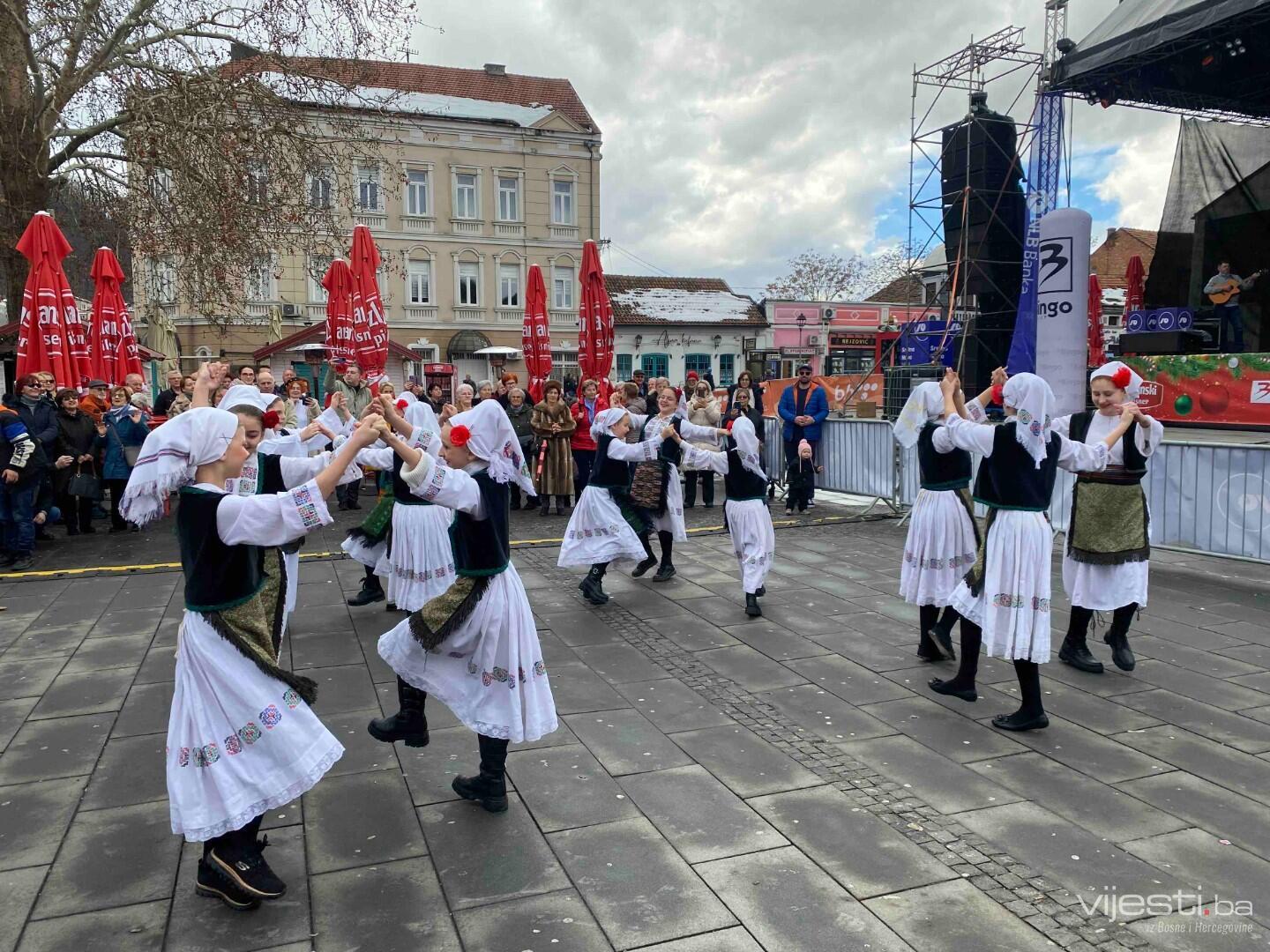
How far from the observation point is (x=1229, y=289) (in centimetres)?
1983

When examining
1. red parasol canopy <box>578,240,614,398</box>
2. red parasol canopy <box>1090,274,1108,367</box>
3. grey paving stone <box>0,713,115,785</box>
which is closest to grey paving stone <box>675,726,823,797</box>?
grey paving stone <box>0,713,115,785</box>

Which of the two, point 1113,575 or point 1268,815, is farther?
point 1113,575

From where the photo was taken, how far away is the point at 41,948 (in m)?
2.95

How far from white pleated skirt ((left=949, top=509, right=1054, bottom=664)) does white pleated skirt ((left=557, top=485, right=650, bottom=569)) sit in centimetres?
326

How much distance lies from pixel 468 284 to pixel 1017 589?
34.0 metres

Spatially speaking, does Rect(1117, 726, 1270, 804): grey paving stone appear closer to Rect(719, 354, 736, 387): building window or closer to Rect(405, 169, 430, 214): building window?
Rect(405, 169, 430, 214): building window

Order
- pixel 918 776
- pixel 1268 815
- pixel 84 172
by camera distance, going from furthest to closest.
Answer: pixel 84 172
pixel 918 776
pixel 1268 815

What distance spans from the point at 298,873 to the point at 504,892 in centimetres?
82

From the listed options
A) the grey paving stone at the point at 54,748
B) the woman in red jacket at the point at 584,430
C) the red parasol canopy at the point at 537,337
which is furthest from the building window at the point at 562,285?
the grey paving stone at the point at 54,748

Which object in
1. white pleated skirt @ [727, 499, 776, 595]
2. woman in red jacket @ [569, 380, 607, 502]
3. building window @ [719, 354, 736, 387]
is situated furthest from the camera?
building window @ [719, 354, 736, 387]

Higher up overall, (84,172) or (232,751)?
(84,172)

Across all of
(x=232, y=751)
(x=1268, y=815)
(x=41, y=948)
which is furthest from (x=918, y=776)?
(x=41, y=948)

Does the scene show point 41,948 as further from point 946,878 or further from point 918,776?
point 918,776

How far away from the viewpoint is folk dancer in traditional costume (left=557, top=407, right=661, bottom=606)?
7594 mm
